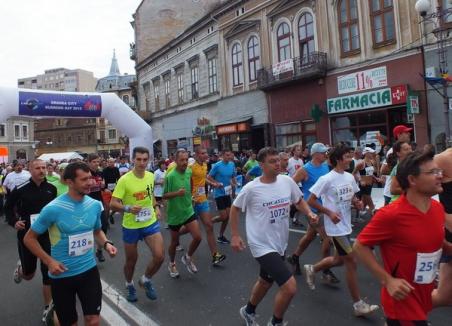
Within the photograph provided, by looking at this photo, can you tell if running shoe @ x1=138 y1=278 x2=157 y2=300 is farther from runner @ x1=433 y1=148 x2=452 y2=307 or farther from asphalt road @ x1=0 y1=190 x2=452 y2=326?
runner @ x1=433 y1=148 x2=452 y2=307

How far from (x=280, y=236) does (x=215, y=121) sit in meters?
24.5

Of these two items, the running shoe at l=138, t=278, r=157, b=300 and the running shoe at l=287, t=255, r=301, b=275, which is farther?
the running shoe at l=287, t=255, r=301, b=275

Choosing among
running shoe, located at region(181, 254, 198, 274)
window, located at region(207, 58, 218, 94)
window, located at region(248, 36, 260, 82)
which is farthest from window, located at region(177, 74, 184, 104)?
running shoe, located at region(181, 254, 198, 274)

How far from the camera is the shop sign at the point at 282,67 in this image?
21.0 meters

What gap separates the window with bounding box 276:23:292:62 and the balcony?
781 mm

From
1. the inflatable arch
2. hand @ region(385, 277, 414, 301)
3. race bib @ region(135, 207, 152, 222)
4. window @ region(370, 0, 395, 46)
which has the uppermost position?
window @ region(370, 0, 395, 46)

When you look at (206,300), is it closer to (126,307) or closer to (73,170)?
(126,307)

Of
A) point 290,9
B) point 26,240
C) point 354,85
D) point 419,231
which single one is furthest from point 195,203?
point 290,9

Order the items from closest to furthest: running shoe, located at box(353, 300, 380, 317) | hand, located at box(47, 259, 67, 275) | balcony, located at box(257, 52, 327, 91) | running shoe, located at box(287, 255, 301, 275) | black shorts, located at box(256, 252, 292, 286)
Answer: hand, located at box(47, 259, 67, 275) → black shorts, located at box(256, 252, 292, 286) → running shoe, located at box(353, 300, 380, 317) → running shoe, located at box(287, 255, 301, 275) → balcony, located at box(257, 52, 327, 91)

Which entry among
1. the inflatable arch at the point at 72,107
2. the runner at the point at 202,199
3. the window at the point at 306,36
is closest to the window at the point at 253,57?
the window at the point at 306,36

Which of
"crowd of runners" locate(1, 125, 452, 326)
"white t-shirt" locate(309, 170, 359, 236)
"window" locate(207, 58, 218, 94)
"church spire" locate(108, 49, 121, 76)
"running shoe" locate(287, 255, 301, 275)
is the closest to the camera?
"crowd of runners" locate(1, 125, 452, 326)

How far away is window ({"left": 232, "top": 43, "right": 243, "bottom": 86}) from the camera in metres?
25.3

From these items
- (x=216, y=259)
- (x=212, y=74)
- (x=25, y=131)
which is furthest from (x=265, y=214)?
(x=25, y=131)

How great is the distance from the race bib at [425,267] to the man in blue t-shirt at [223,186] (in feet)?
18.3
